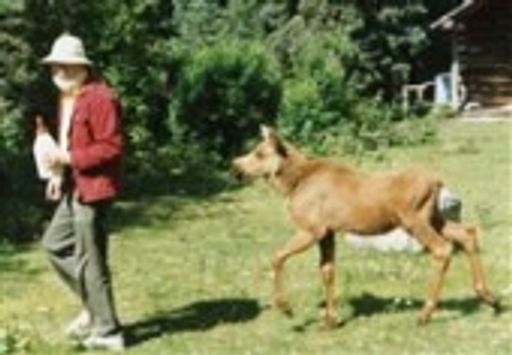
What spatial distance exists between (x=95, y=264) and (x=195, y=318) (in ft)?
5.61

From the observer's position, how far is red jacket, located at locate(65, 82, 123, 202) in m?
10.8

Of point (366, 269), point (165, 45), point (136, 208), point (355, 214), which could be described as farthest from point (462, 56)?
point (355, 214)

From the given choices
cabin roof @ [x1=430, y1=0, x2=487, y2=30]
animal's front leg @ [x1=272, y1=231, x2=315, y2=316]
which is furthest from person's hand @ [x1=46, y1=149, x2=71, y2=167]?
cabin roof @ [x1=430, y1=0, x2=487, y2=30]

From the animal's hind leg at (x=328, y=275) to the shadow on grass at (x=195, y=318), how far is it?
0.89 metres

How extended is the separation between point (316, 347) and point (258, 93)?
1802cm

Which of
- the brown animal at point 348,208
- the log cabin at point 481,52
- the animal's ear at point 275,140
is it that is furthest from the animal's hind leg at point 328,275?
the log cabin at point 481,52

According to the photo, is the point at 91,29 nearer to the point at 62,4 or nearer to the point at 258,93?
the point at 62,4

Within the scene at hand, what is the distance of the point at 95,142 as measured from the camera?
35.5 ft

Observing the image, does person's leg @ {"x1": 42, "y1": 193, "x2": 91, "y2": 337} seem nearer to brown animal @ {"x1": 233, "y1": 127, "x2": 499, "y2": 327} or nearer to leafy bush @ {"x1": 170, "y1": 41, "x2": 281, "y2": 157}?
brown animal @ {"x1": 233, "y1": 127, "x2": 499, "y2": 327}

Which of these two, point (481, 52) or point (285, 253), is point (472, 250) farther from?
point (481, 52)

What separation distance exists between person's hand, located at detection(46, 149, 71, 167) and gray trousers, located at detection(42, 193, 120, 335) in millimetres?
310

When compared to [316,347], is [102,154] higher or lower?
higher

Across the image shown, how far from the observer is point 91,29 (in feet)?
82.2

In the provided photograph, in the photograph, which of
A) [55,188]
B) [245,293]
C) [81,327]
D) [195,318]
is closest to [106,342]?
[81,327]
